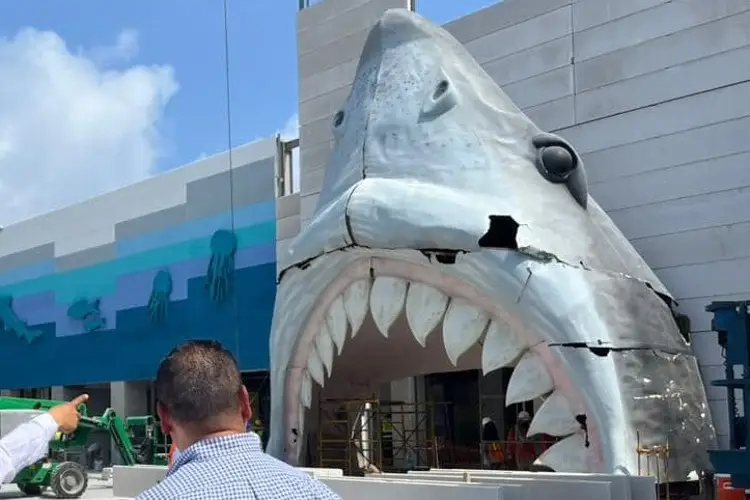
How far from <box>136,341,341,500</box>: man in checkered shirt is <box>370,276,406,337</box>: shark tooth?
259cm

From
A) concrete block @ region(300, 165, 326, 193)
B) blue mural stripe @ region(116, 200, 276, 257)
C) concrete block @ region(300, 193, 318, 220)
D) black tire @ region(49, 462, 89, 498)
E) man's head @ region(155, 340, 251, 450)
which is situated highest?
blue mural stripe @ region(116, 200, 276, 257)

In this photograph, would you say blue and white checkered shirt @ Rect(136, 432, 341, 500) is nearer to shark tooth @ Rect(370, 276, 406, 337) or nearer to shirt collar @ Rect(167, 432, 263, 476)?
shirt collar @ Rect(167, 432, 263, 476)

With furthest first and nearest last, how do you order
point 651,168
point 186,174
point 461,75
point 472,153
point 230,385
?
point 186,174, point 651,168, point 461,75, point 472,153, point 230,385

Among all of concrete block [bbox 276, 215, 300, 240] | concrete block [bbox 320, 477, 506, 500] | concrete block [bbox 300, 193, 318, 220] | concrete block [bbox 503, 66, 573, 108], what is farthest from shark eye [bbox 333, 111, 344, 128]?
concrete block [bbox 276, 215, 300, 240]

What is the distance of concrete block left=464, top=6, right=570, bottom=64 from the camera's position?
8.95m

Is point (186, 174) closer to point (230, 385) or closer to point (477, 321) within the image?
point (477, 321)

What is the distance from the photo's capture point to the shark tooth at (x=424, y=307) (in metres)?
3.87

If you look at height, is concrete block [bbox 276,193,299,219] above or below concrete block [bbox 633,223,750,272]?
above

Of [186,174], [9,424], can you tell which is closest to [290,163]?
[186,174]

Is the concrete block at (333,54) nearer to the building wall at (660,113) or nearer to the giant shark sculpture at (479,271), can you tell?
the building wall at (660,113)

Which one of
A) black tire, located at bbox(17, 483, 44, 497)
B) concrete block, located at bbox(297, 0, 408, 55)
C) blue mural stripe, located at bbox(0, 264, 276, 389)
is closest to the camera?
concrete block, located at bbox(297, 0, 408, 55)

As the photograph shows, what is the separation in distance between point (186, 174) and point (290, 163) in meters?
3.09

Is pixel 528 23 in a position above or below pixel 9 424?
above

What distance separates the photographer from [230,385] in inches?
52.3
